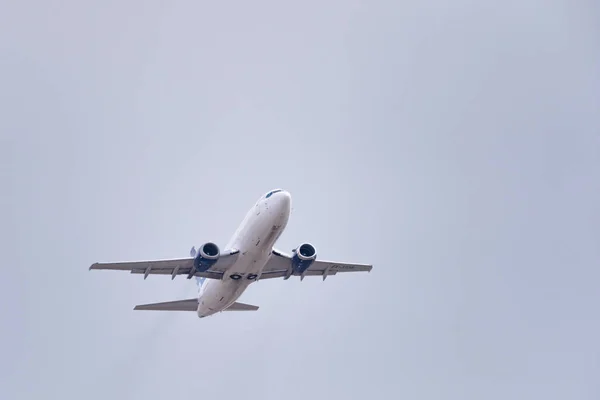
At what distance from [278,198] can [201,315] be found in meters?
13.2

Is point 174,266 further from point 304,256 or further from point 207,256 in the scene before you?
point 304,256

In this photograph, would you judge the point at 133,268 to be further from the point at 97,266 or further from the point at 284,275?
the point at 284,275

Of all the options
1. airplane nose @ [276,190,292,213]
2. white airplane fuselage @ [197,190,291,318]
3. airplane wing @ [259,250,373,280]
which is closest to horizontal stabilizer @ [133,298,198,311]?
white airplane fuselage @ [197,190,291,318]

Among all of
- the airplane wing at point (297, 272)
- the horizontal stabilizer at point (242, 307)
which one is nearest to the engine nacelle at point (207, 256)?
the airplane wing at point (297, 272)

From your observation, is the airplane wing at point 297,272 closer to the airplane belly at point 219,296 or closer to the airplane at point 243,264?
the airplane at point 243,264

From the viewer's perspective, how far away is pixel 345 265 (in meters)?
74.7

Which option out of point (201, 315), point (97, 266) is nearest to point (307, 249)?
point (201, 315)

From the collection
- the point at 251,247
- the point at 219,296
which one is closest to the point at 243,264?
the point at 251,247

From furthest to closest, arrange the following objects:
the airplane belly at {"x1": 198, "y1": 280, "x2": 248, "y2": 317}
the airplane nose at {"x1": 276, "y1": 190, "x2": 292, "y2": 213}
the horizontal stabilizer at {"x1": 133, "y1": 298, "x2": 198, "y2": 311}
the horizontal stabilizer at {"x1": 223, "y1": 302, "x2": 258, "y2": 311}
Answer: the horizontal stabilizer at {"x1": 223, "y1": 302, "x2": 258, "y2": 311} < the horizontal stabilizer at {"x1": 133, "y1": 298, "x2": 198, "y2": 311} < the airplane belly at {"x1": 198, "y1": 280, "x2": 248, "y2": 317} < the airplane nose at {"x1": 276, "y1": 190, "x2": 292, "y2": 213}

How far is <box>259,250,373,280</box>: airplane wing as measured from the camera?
72.2 m

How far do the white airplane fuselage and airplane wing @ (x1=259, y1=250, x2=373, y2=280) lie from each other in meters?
2.27

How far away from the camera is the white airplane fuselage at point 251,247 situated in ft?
217

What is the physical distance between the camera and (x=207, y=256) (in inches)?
2670

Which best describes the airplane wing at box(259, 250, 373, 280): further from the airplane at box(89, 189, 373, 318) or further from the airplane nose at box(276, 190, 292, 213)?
the airplane nose at box(276, 190, 292, 213)
